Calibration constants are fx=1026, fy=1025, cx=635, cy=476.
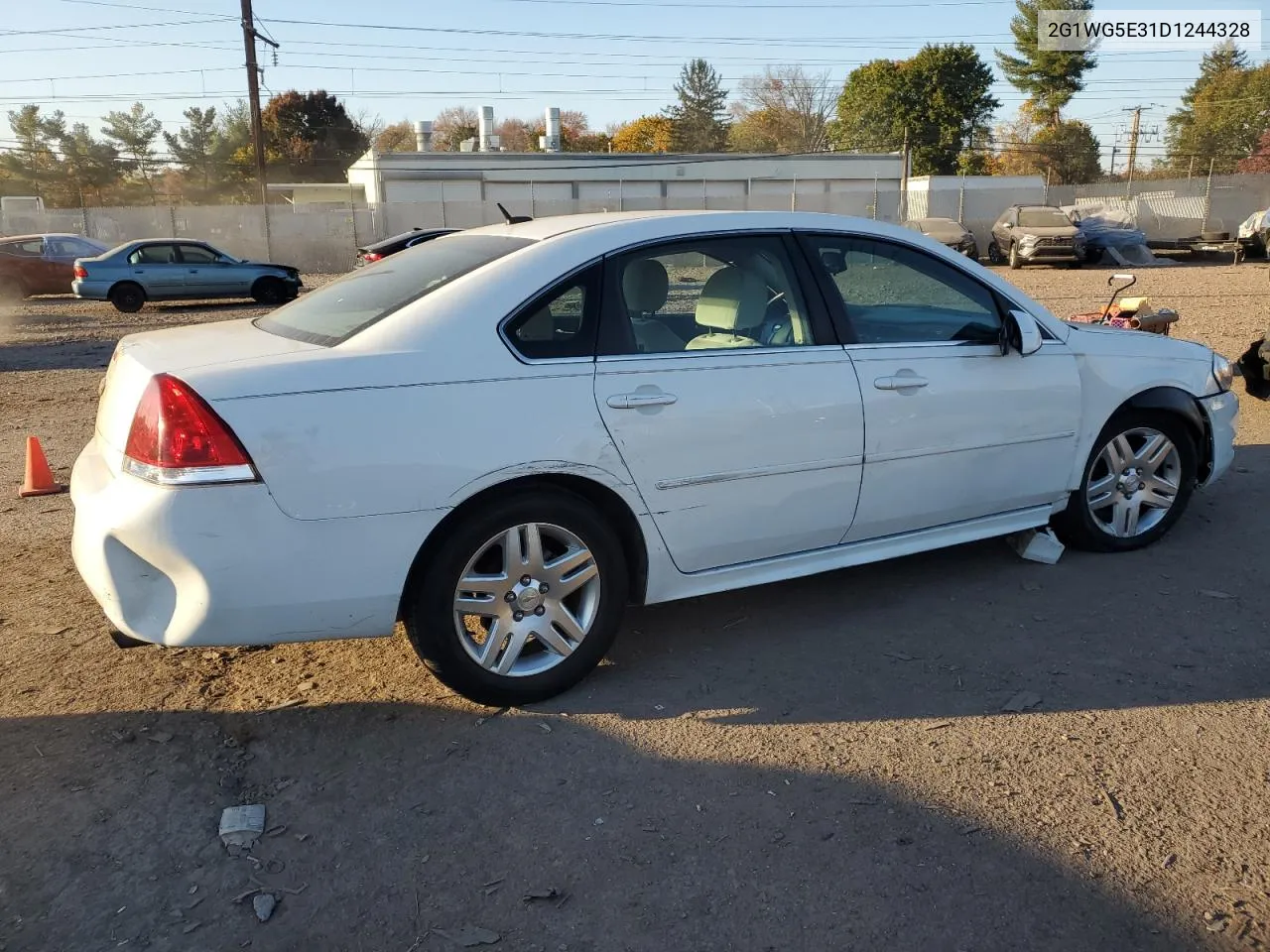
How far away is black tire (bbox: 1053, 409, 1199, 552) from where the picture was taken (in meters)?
4.87

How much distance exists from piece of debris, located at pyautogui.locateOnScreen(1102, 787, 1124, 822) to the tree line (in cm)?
5740

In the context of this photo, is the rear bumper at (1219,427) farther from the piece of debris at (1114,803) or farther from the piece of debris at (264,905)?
the piece of debris at (264,905)

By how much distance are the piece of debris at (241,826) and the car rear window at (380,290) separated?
4.90 ft

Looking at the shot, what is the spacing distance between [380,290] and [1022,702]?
9.15ft

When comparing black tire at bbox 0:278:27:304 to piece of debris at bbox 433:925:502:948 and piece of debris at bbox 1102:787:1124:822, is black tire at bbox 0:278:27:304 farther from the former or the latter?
piece of debris at bbox 1102:787:1124:822

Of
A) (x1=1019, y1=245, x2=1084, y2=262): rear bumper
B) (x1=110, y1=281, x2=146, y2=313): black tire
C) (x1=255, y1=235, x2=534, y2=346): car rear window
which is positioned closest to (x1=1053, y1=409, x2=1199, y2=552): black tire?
(x1=255, y1=235, x2=534, y2=346): car rear window

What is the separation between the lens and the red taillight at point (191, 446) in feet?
9.95

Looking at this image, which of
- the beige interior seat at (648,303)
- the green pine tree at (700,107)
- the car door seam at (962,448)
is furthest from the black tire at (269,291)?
the green pine tree at (700,107)

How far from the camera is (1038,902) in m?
2.60

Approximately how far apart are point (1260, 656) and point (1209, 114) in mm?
76660

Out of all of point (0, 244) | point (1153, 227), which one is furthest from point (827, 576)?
point (1153, 227)

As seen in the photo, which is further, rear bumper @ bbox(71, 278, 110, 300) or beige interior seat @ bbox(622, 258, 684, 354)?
rear bumper @ bbox(71, 278, 110, 300)

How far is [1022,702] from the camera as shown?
3617 millimetres

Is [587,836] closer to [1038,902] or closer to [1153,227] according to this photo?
[1038,902]
